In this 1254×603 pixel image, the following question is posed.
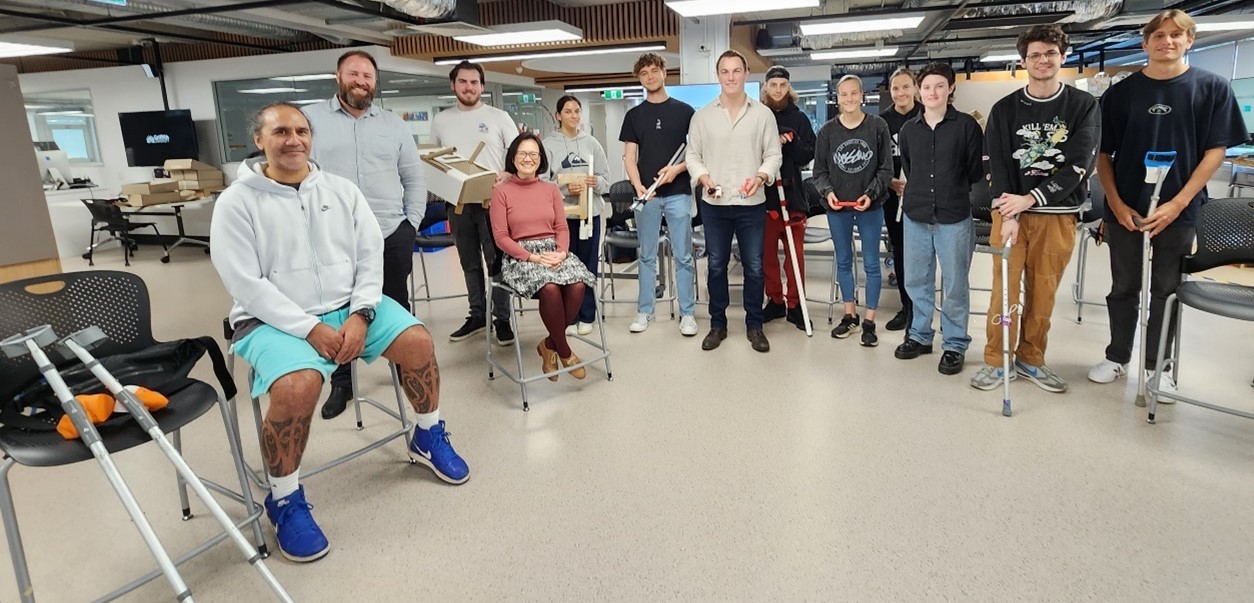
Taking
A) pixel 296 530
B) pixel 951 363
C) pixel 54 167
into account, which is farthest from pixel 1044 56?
pixel 54 167

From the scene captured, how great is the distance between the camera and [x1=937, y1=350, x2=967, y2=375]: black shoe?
372cm

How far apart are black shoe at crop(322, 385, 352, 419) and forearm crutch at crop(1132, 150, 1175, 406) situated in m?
3.74

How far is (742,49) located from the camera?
9453mm

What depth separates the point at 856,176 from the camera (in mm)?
4090

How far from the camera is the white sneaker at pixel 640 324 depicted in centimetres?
468

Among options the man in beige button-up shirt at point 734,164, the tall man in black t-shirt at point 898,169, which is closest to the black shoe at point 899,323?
the tall man in black t-shirt at point 898,169

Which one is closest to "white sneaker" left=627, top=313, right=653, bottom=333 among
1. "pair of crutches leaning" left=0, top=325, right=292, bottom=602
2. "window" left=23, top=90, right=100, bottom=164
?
"pair of crutches leaning" left=0, top=325, right=292, bottom=602

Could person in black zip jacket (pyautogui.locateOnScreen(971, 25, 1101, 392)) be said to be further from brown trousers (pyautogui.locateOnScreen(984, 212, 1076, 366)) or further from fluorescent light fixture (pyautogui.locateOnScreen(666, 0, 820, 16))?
fluorescent light fixture (pyautogui.locateOnScreen(666, 0, 820, 16))

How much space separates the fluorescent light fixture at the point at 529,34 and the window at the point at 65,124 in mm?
6223

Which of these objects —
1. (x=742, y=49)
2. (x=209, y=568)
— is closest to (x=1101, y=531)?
(x=209, y=568)

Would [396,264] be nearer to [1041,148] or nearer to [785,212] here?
[785,212]

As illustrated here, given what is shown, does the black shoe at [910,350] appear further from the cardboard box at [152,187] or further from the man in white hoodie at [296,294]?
the cardboard box at [152,187]

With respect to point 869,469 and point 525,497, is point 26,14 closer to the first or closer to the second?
point 525,497

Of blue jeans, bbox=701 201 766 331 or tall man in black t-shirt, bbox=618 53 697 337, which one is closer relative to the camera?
blue jeans, bbox=701 201 766 331
